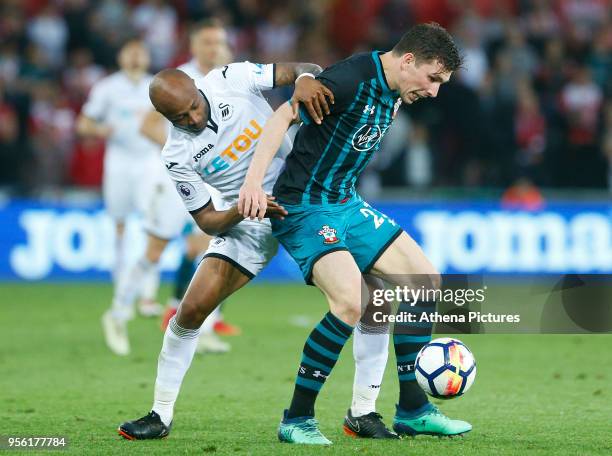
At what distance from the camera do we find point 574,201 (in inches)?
616

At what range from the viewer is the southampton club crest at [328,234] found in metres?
6.08

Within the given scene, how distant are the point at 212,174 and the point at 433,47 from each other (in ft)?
4.72

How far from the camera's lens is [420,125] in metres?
16.4

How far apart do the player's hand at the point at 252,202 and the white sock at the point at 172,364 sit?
92 cm

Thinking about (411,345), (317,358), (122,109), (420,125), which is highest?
(420,125)

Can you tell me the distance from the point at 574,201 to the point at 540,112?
1.89 m

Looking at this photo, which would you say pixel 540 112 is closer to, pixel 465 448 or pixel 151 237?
pixel 151 237

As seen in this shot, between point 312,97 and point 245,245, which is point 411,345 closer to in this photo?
point 245,245

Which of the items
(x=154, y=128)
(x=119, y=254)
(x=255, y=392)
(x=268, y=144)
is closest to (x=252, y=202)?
(x=268, y=144)

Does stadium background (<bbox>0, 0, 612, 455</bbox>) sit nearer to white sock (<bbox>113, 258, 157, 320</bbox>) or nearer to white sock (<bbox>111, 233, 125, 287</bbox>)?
white sock (<bbox>113, 258, 157, 320</bbox>)

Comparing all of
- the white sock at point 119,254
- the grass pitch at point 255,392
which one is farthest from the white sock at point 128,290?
the white sock at point 119,254

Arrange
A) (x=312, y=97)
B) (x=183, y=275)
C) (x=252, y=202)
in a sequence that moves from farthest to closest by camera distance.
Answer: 1. (x=183, y=275)
2. (x=312, y=97)
3. (x=252, y=202)

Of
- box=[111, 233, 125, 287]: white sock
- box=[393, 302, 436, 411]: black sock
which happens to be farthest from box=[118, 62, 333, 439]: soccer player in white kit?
box=[111, 233, 125, 287]: white sock

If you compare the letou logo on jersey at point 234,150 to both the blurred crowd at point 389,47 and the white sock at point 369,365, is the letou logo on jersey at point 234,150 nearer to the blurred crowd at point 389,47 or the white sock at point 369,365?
the white sock at point 369,365
